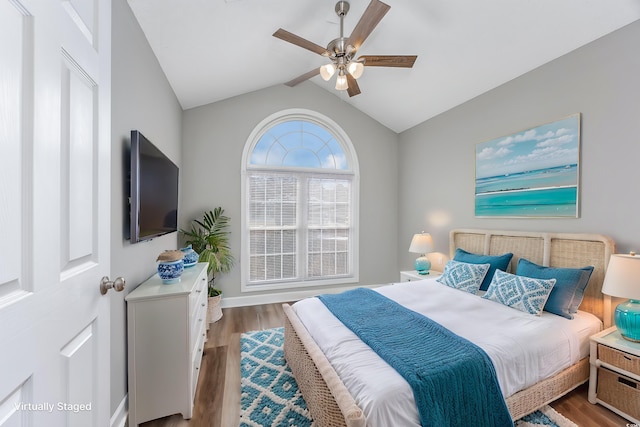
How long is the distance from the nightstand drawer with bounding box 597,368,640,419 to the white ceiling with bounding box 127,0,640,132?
254 centimetres

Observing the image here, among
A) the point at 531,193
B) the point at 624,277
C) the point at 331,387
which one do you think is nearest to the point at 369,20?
the point at 531,193

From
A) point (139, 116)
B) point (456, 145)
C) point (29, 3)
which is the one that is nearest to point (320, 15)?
point (139, 116)

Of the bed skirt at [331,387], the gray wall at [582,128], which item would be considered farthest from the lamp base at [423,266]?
the bed skirt at [331,387]

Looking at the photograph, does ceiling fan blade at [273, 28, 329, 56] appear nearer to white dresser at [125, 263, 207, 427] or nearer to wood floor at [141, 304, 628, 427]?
white dresser at [125, 263, 207, 427]

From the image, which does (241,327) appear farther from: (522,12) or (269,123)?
(522,12)

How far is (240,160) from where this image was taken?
382 centimetres

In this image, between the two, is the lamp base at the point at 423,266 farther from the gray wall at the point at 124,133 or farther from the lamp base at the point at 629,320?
the gray wall at the point at 124,133

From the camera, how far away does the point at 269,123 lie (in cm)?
398

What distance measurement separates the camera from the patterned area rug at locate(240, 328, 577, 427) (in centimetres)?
175

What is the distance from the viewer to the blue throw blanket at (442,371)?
132 cm

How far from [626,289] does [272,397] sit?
249 cm

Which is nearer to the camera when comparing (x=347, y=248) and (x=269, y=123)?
(x=269, y=123)

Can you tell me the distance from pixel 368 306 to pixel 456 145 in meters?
2.49

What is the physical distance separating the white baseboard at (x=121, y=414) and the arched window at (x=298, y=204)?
215 cm
